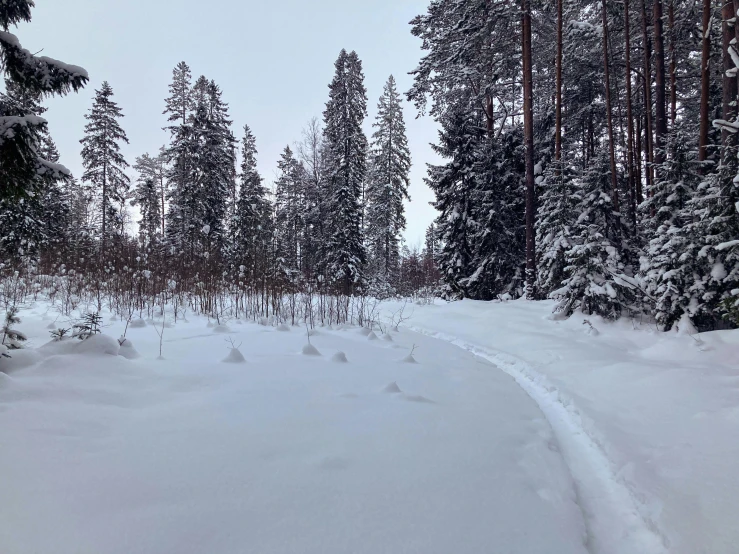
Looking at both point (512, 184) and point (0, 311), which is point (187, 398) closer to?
point (0, 311)

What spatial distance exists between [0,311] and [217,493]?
20.9ft

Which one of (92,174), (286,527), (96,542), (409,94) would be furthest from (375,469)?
(92,174)

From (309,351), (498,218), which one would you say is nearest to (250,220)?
(498,218)

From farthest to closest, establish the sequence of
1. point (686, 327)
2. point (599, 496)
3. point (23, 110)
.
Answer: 1. point (686, 327)
2. point (23, 110)
3. point (599, 496)

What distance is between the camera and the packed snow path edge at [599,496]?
6.56 feet

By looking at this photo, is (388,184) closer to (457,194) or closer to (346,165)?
(346,165)

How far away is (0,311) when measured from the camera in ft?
18.7

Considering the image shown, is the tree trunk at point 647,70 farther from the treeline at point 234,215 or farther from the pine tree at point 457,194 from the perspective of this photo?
the treeline at point 234,215

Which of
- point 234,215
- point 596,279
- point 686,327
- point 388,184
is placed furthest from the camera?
point 388,184

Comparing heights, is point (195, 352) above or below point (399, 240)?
below

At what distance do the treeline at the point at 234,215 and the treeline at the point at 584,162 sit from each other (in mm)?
5324

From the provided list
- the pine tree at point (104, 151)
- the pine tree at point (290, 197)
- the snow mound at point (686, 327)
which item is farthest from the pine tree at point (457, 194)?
the pine tree at point (104, 151)

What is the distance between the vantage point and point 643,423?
11.0 ft

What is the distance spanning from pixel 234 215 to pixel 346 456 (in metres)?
23.4
